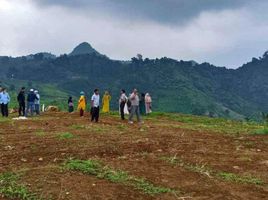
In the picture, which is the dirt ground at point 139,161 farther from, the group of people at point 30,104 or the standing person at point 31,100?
the standing person at point 31,100

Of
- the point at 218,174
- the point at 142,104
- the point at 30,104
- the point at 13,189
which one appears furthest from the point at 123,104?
the point at 13,189

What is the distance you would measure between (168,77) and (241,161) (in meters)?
183

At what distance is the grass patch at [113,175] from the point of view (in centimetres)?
1105

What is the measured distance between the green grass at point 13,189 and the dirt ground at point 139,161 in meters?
0.17

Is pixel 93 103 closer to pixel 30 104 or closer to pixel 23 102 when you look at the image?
pixel 23 102

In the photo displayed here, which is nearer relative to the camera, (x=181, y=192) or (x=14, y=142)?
(x=181, y=192)

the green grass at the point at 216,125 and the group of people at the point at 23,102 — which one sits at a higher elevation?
the group of people at the point at 23,102

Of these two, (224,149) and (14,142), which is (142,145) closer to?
(224,149)

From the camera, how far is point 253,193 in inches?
445

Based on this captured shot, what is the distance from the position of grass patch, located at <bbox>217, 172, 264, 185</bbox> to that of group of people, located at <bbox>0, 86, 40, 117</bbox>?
66.1 ft

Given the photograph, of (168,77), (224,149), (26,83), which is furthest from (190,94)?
(224,149)

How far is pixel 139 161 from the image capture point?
13.5 metres

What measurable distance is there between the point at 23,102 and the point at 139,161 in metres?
19.1

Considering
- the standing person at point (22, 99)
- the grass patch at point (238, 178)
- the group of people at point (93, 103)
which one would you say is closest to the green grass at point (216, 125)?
the group of people at point (93, 103)
